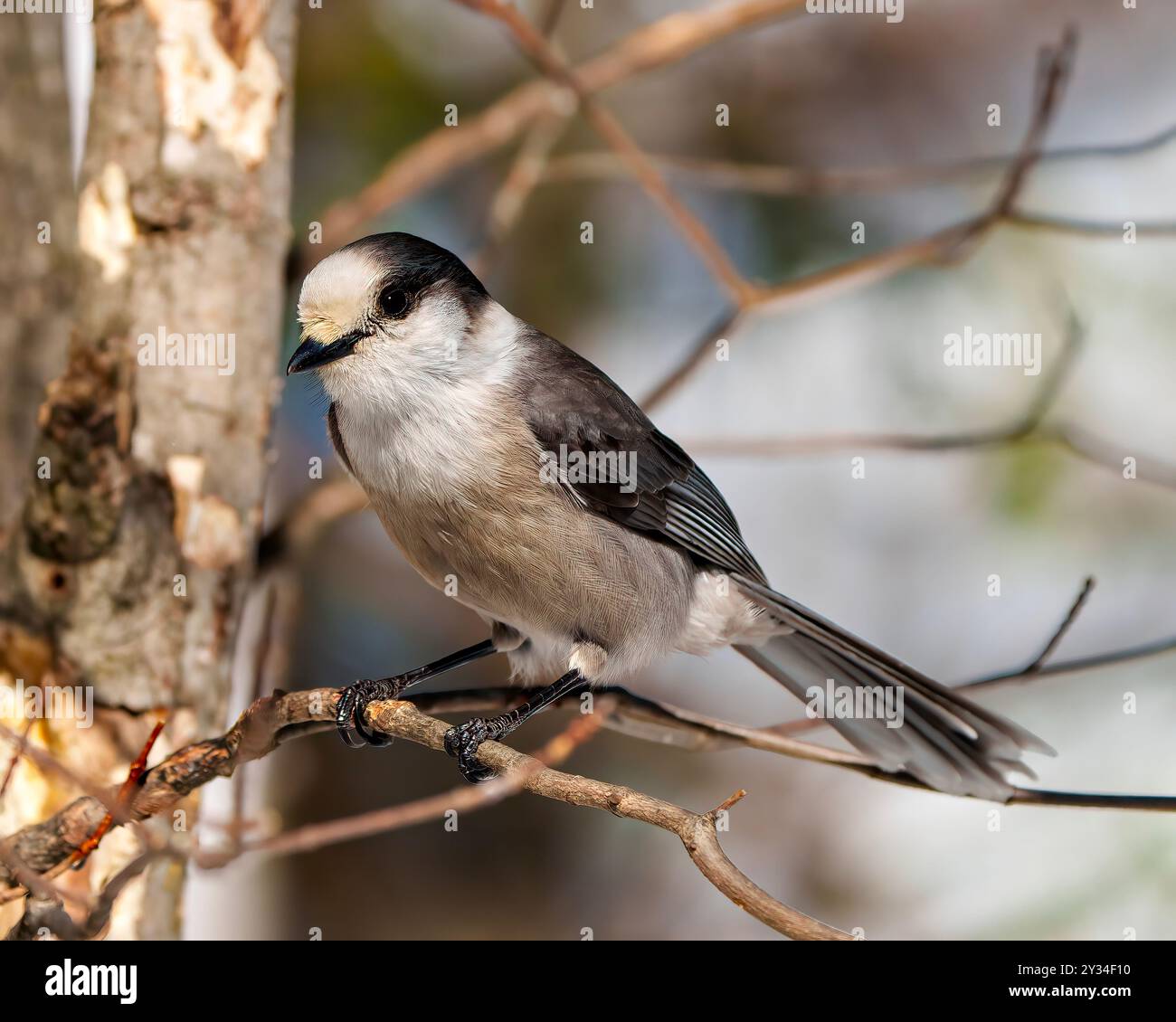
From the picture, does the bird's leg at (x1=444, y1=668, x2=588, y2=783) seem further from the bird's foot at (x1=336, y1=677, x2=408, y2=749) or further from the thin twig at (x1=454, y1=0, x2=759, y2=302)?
the thin twig at (x1=454, y1=0, x2=759, y2=302)

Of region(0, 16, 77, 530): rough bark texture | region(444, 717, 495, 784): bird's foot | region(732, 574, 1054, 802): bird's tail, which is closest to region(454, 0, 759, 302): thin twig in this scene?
region(732, 574, 1054, 802): bird's tail

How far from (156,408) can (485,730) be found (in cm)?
114

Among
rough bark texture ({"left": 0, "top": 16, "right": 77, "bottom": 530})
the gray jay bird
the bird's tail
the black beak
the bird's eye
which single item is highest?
rough bark texture ({"left": 0, "top": 16, "right": 77, "bottom": 530})

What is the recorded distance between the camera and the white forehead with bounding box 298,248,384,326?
276cm

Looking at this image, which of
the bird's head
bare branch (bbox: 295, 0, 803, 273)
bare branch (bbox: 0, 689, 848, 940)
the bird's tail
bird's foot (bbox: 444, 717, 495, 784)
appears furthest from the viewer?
bare branch (bbox: 295, 0, 803, 273)

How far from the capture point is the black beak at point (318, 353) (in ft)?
8.96

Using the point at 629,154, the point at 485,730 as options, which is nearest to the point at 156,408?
the point at 485,730

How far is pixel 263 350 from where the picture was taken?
3094 millimetres

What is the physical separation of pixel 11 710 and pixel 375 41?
14.9 feet

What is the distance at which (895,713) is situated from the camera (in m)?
3.48

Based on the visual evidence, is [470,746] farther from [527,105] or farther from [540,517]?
[527,105]

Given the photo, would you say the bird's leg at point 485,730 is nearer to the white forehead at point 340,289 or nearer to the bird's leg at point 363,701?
the bird's leg at point 363,701

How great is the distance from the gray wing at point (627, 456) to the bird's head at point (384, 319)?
0.80 feet
